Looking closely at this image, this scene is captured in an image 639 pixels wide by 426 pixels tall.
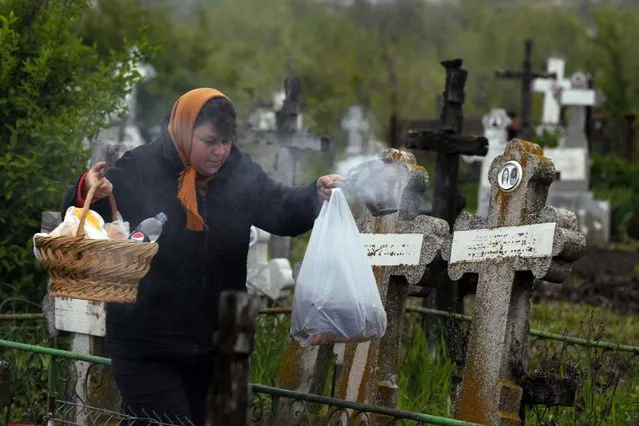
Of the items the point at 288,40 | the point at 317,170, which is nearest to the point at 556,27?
the point at 288,40

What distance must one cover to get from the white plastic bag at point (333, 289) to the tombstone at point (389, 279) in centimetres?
74

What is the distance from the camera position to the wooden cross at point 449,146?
26.7ft

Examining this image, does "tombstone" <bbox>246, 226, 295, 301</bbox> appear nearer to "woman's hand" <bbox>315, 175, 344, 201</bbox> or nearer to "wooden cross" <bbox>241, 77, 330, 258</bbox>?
"wooden cross" <bbox>241, 77, 330, 258</bbox>

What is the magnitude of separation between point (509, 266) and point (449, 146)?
277 centimetres

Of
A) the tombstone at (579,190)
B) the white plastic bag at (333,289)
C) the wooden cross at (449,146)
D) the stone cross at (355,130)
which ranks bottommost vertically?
the white plastic bag at (333,289)

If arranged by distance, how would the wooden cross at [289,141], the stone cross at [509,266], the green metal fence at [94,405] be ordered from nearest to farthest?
the green metal fence at [94,405]
the stone cross at [509,266]
the wooden cross at [289,141]

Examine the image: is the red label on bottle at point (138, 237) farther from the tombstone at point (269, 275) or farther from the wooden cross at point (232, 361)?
the tombstone at point (269, 275)

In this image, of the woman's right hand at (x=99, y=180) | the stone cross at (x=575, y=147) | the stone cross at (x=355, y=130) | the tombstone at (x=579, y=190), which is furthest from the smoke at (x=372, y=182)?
the stone cross at (x=355, y=130)

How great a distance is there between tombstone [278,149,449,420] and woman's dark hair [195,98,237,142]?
4.40 ft

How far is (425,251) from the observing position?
599 cm

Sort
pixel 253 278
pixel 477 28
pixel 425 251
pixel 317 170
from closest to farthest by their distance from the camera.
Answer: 1. pixel 425 251
2. pixel 253 278
3. pixel 317 170
4. pixel 477 28

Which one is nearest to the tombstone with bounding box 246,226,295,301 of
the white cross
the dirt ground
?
the dirt ground

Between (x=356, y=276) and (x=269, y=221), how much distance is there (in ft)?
1.39

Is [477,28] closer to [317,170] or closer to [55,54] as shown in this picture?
[317,170]
